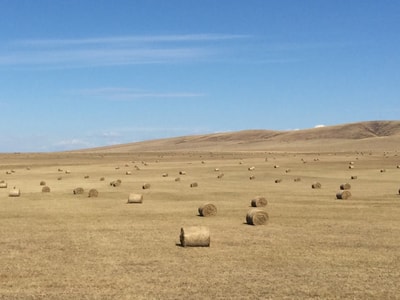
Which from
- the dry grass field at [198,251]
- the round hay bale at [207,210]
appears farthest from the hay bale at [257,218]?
the round hay bale at [207,210]

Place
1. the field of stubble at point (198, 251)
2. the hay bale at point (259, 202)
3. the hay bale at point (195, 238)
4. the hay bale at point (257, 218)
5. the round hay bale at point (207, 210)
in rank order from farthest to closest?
the hay bale at point (259, 202) < the round hay bale at point (207, 210) < the hay bale at point (257, 218) < the hay bale at point (195, 238) < the field of stubble at point (198, 251)

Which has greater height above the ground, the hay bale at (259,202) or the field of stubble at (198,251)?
the hay bale at (259,202)

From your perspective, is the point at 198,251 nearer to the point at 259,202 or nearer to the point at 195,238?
the point at 195,238

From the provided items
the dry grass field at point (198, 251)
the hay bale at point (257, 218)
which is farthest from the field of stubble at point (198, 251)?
the hay bale at point (257, 218)

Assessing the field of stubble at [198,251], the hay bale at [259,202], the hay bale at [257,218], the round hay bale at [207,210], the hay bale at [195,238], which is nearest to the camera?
the field of stubble at [198,251]

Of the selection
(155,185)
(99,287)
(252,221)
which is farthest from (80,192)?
(99,287)

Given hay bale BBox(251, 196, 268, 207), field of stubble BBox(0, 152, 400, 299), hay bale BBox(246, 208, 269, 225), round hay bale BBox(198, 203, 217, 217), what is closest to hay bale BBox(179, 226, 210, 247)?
field of stubble BBox(0, 152, 400, 299)

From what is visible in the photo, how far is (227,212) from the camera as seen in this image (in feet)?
95.8

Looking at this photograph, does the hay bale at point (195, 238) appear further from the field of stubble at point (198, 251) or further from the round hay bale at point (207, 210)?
the round hay bale at point (207, 210)

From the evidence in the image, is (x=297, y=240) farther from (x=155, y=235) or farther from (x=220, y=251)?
(x=155, y=235)

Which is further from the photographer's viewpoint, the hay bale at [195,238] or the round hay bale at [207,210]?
the round hay bale at [207,210]

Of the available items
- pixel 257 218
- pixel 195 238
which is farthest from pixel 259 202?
pixel 195 238

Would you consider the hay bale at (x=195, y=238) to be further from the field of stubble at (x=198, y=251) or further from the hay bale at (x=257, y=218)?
the hay bale at (x=257, y=218)

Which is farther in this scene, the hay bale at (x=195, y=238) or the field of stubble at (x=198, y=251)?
the hay bale at (x=195, y=238)
